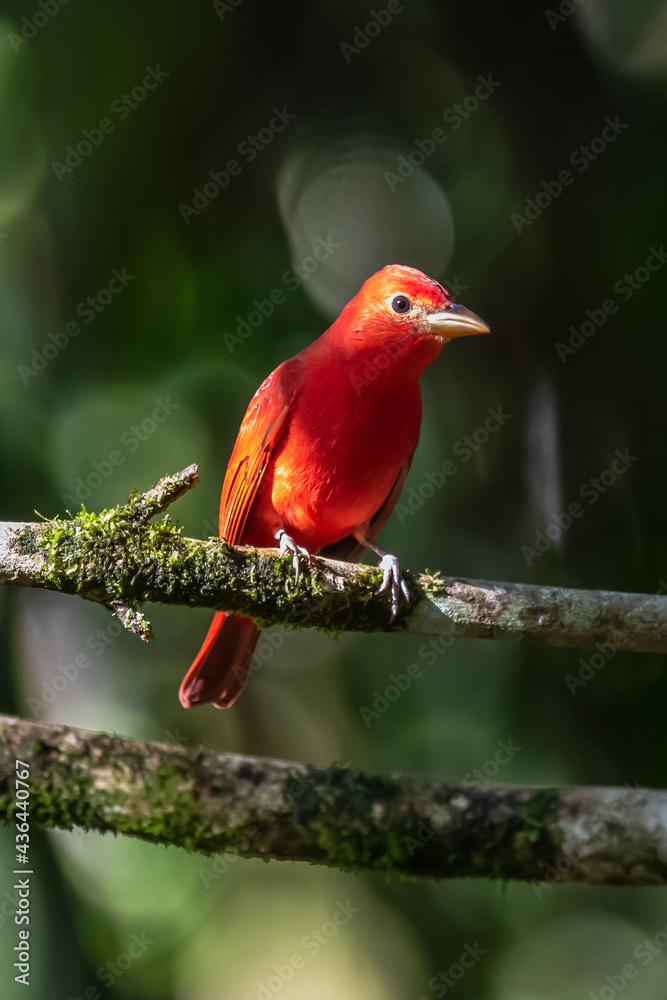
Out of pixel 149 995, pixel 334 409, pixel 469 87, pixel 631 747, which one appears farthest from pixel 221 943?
pixel 469 87

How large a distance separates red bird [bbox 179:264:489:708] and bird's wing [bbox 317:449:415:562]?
8.3 inches

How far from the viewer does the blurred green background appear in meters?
3.57

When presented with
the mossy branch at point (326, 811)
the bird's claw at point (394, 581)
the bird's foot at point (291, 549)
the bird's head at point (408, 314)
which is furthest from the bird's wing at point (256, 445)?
the mossy branch at point (326, 811)

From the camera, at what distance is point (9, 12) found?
3805 millimetres

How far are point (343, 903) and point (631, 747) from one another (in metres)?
1.55

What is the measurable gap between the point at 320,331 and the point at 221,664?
1.83 m

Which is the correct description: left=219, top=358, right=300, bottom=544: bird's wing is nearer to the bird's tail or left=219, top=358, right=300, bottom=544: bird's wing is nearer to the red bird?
the red bird

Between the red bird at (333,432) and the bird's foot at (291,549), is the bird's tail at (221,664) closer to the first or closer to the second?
the red bird at (333,432)

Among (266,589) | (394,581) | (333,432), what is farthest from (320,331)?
(266,589)

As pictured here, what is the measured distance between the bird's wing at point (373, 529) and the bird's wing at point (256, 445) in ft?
1.43

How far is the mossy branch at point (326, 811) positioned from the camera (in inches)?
54.7

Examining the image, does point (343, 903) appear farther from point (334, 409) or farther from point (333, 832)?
point (333, 832)

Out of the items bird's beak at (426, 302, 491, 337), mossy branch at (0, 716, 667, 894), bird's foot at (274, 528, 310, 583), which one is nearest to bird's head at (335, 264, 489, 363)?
bird's beak at (426, 302, 491, 337)

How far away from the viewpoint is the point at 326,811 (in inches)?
56.6
